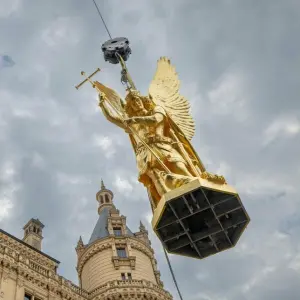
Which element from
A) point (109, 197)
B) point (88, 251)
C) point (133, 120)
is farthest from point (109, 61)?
point (109, 197)

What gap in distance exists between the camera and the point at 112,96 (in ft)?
41.4

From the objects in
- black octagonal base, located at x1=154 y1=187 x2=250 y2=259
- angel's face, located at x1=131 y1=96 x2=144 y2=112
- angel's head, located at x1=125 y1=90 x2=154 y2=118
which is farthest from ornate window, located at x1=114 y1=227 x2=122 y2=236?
black octagonal base, located at x1=154 y1=187 x2=250 y2=259

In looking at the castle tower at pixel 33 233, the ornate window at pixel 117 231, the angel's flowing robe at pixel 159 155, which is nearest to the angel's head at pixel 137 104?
the angel's flowing robe at pixel 159 155

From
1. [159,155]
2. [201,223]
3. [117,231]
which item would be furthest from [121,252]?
[201,223]

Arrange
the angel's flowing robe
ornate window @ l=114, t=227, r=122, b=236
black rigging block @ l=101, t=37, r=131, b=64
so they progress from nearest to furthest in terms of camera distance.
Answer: the angel's flowing robe
black rigging block @ l=101, t=37, r=131, b=64
ornate window @ l=114, t=227, r=122, b=236

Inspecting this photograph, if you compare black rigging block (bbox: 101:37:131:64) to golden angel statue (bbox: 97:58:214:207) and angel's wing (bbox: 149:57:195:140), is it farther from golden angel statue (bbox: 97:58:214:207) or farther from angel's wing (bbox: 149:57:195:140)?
angel's wing (bbox: 149:57:195:140)

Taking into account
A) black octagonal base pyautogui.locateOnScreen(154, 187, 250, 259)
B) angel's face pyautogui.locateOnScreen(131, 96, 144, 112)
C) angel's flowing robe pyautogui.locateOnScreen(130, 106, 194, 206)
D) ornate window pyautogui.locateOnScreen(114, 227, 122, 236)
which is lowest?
black octagonal base pyautogui.locateOnScreen(154, 187, 250, 259)

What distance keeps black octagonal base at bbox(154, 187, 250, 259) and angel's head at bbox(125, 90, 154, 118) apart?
11.6 ft

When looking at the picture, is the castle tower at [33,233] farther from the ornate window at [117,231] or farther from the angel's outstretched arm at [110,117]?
the angel's outstretched arm at [110,117]

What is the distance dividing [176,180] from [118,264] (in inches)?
1152

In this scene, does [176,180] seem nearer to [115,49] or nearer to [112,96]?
[112,96]

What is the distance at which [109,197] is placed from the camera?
4991 centimetres

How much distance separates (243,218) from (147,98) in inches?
180

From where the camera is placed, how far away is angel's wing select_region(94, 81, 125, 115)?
12.4m
